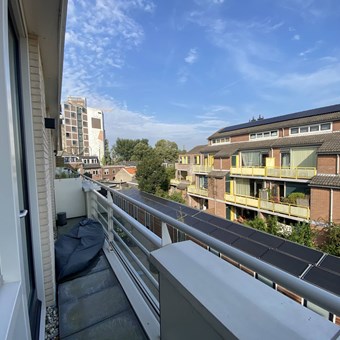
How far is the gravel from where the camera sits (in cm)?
146

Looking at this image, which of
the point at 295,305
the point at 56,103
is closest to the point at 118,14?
the point at 56,103

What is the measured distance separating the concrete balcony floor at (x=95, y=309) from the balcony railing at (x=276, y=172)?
1093cm

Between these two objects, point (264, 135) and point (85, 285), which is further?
point (264, 135)

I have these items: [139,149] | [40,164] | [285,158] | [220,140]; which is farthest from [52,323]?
[139,149]

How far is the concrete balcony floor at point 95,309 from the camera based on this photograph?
1426mm

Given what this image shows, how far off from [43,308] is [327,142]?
464 inches

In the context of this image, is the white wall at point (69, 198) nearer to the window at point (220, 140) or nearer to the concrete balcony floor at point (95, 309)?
the concrete balcony floor at point (95, 309)

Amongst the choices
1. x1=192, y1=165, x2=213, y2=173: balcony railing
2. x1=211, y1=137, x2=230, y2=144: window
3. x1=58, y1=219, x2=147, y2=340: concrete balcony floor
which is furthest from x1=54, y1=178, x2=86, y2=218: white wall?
x1=211, y1=137, x2=230, y2=144: window

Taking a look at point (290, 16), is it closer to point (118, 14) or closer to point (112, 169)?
point (118, 14)

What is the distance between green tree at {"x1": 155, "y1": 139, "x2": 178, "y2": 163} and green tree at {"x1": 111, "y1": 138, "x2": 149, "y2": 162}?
6415mm

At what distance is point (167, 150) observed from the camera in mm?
38938

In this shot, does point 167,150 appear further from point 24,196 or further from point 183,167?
point 24,196

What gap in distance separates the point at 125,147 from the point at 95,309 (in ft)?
152

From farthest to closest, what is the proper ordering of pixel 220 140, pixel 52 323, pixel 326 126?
pixel 220 140 → pixel 326 126 → pixel 52 323
